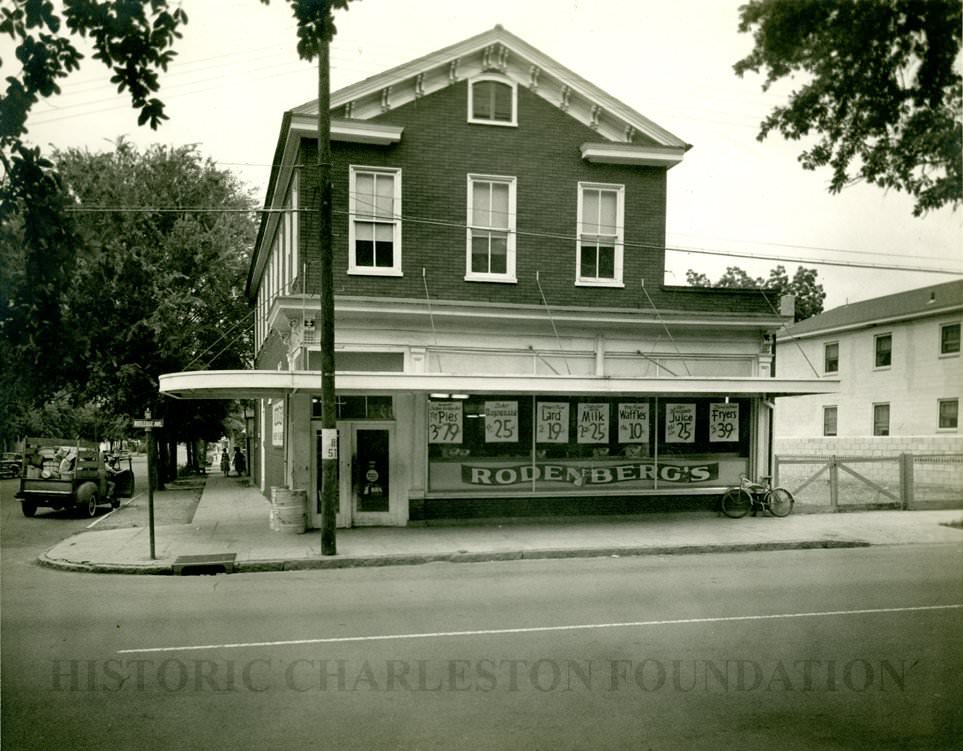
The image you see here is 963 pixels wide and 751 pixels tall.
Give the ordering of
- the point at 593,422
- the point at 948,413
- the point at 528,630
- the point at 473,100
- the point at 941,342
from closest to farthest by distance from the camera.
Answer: the point at 528,630 → the point at 941,342 → the point at 948,413 → the point at 473,100 → the point at 593,422

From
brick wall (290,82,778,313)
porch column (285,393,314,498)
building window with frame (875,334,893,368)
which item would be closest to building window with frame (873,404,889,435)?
building window with frame (875,334,893,368)

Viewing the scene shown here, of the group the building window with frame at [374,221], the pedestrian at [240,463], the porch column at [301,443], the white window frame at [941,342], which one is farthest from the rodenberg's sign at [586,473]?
the pedestrian at [240,463]

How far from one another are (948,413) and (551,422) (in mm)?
7040

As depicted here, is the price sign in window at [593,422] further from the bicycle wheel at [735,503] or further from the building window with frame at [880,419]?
the building window with frame at [880,419]

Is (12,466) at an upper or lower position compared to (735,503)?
lower

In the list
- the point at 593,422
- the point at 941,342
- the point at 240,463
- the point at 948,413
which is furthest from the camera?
the point at 240,463

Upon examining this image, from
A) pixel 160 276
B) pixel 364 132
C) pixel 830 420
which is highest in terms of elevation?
pixel 364 132

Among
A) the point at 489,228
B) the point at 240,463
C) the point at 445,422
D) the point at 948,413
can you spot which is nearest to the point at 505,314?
the point at 489,228

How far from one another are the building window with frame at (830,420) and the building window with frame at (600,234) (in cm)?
1464

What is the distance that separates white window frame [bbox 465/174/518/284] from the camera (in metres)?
15.6

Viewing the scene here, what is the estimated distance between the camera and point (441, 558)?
40.3 ft

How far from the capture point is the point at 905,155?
561 centimetres

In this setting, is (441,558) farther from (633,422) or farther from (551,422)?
(633,422)

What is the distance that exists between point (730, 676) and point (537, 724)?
6.03ft
